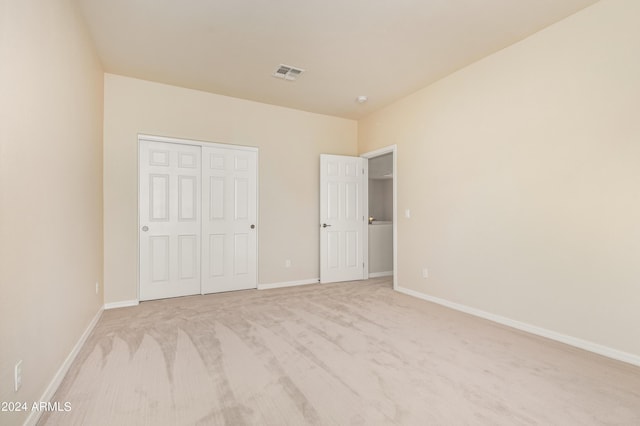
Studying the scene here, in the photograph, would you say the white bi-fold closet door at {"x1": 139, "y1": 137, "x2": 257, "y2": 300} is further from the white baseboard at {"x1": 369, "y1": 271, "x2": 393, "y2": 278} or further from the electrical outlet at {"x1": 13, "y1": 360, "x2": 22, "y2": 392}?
the electrical outlet at {"x1": 13, "y1": 360, "x2": 22, "y2": 392}

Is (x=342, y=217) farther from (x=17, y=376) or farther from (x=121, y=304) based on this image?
(x=17, y=376)

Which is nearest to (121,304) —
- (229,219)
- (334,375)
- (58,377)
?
(229,219)

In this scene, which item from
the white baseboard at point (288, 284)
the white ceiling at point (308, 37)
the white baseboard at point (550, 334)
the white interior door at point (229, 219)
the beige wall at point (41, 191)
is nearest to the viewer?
the beige wall at point (41, 191)

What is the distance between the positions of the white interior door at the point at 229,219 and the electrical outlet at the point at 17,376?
2.83 metres

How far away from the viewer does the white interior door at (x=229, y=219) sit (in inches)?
172

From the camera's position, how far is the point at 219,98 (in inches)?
176

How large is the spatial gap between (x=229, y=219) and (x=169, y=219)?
0.80 metres

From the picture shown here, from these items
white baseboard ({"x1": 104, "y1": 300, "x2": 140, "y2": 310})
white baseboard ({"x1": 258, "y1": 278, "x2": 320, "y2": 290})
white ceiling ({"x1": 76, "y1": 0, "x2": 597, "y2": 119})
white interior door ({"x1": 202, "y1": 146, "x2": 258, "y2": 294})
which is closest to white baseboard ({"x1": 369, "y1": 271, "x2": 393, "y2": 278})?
white baseboard ({"x1": 258, "y1": 278, "x2": 320, "y2": 290})

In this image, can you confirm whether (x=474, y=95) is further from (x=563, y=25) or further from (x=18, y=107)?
(x=18, y=107)

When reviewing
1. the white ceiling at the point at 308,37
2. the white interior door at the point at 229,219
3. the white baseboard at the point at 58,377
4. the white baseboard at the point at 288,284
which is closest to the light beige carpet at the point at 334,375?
the white baseboard at the point at 58,377

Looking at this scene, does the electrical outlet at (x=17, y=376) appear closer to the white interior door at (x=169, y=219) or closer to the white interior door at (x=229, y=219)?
the white interior door at (x=169, y=219)

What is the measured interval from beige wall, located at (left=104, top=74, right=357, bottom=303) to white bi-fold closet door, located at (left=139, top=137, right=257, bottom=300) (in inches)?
5.3

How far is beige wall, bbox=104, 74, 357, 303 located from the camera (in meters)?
3.79

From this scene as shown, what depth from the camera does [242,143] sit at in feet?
15.2
